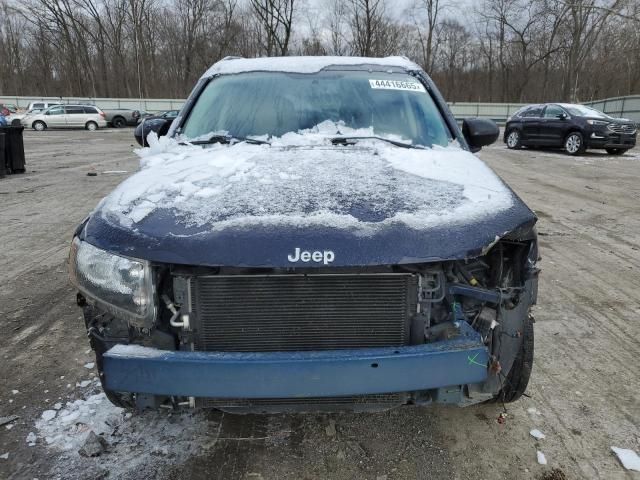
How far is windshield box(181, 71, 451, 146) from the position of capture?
10.0 feet

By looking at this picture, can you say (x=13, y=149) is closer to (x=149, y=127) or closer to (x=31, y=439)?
(x=149, y=127)

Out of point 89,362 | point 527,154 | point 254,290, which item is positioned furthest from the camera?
point 527,154

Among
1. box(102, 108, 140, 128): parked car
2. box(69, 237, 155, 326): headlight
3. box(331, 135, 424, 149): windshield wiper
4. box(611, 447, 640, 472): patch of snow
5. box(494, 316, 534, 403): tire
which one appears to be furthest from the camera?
box(102, 108, 140, 128): parked car

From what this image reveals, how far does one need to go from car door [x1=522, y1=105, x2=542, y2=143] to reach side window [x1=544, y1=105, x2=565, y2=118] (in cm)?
28

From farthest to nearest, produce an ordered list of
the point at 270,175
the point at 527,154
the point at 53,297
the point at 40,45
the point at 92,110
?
the point at 40,45, the point at 92,110, the point at 527,154, the point at 53,297, the point at 270,175

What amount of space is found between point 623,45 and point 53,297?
4295 centimetres

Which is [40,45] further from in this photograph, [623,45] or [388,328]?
[388,328]

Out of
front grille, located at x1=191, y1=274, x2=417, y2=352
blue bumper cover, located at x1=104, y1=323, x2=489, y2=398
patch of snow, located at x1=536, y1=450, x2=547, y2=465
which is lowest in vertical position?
patch of snow, located at x1=536, y1=450, x2=547, y2=465

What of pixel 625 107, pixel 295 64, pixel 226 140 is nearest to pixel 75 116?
pixel 295 64

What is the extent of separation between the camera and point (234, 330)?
1.90m

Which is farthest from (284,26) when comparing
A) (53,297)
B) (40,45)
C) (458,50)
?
(53,297)

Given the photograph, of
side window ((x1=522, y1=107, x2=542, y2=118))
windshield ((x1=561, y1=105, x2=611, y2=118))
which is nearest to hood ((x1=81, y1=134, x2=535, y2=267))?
windshield ((x1=561, y1=105, x2=611, y2=118))

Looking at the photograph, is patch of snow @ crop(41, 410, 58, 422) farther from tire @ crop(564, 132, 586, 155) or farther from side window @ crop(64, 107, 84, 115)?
side window @ crop(64, 107, 84, 115)

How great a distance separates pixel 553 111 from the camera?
15.4 m
